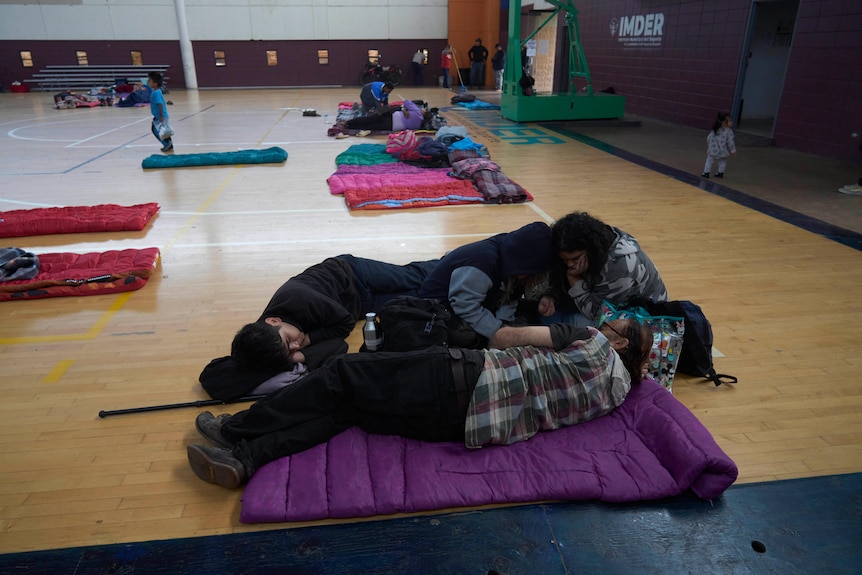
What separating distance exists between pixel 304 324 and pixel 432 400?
1.09 meters

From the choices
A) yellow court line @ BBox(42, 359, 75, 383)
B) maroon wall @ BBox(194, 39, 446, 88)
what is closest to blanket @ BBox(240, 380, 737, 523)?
yellow court line @ BBox(42, 359, 75, 383)

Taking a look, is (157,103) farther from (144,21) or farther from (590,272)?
(144,21)

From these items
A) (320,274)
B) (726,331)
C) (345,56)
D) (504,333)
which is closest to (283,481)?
(504,333)

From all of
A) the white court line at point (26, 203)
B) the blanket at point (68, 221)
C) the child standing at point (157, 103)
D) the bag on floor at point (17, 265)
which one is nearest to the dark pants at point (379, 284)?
the bag on floor at point (17, 265)

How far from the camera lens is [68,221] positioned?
5.57m

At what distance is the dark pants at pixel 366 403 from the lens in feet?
8.14

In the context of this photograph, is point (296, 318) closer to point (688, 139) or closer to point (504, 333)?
point (504, 333)

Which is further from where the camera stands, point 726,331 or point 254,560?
point 726,331

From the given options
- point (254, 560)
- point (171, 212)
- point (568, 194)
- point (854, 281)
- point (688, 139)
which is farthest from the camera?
point (688, 139)

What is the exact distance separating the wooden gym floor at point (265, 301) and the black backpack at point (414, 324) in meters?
1.04

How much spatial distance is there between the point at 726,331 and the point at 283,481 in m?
Answer: 2.82

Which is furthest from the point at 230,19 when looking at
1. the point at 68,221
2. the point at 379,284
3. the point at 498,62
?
the point at 379,284

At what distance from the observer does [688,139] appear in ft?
35.1

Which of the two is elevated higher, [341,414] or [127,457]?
[341,414]
